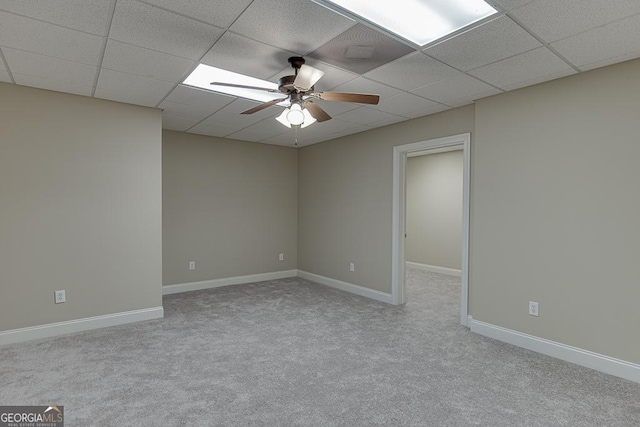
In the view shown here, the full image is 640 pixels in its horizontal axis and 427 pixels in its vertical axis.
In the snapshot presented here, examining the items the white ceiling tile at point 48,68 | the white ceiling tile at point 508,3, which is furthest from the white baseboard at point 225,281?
the white ceiling tile at point 508,3

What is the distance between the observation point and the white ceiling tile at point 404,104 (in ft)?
11.5

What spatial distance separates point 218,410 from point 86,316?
230 cm

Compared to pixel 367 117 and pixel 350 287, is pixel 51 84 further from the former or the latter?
pixel 350 287

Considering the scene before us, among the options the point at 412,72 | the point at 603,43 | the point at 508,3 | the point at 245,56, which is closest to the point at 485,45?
the point at 508,3

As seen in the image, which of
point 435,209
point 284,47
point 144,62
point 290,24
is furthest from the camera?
point 435,209

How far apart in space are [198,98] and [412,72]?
2.21 meters

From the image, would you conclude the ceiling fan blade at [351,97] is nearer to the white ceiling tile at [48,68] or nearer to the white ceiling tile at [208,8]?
the white ceiling tile at [208,8]

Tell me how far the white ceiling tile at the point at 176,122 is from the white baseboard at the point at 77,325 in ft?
7.81

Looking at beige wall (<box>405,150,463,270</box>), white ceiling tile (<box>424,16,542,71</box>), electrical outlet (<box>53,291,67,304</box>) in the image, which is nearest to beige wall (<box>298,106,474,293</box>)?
white ceiling tile (<box>424,16,542,71</box>)

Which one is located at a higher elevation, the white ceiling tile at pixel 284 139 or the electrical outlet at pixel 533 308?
the white ceiling tile at pixel 284 139

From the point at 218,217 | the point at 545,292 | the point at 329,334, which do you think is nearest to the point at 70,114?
the point at 218,217

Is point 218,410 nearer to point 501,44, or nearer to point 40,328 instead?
point 40,328

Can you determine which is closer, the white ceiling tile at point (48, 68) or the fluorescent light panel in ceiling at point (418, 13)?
the fluorescent light panel in ceiling at point (418, 13)

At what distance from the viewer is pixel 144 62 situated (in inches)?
105
